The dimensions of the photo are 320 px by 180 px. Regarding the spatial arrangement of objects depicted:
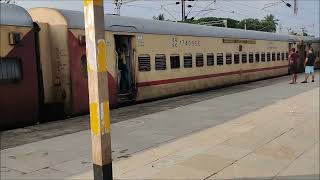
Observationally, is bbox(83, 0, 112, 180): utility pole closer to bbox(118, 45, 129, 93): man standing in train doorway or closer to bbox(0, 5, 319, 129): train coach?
bbox(0, 5, 319, 129): train coach

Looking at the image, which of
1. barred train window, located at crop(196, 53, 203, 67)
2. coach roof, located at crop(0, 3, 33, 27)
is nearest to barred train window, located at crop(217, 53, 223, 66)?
barred train window, located at crop(196, 53, 203, 67)

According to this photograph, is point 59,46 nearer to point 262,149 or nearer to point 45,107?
point 45,107

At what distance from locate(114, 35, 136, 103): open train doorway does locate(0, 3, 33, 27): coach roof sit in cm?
376

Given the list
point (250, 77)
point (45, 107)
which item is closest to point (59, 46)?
point (45, 107)

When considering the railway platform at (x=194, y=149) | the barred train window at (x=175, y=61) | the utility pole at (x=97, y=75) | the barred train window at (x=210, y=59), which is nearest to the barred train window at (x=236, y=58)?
the barred train window at (x=210, y=59)

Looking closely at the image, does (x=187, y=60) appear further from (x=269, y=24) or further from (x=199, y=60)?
(x=269, y=24)

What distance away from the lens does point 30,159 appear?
Result: 7.12 meters

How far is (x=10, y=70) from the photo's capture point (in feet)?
32.6

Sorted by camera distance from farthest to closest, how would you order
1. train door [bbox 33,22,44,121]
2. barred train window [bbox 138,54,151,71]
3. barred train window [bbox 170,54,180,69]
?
barred train window [bbox 170,54,180,69], barred train window [bbox 138,54,151,71], train door [bbox 33,22,44,121]

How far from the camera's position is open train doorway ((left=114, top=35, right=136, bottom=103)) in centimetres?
1377

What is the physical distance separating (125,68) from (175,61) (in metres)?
3.21

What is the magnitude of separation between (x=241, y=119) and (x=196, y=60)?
7713mm

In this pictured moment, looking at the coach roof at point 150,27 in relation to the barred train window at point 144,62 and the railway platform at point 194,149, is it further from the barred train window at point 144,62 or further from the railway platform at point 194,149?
the railway platform at point 194,149

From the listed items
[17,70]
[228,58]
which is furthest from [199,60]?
→ [17,70]
